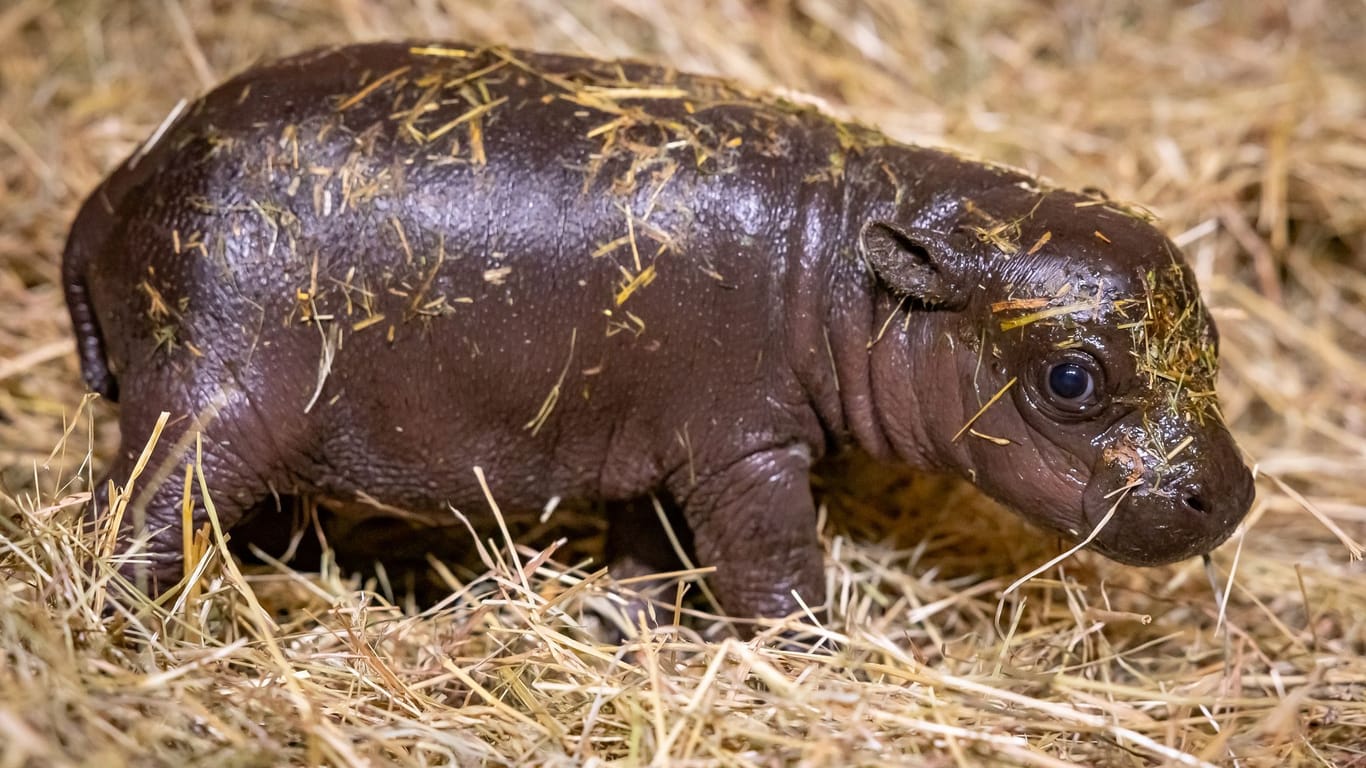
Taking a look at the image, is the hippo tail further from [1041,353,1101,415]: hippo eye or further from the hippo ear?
[1041,353,1101,415]: hippo eye

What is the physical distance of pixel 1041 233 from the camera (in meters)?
2.74

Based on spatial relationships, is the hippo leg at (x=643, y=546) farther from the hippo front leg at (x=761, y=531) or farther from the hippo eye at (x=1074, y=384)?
the hippo eye at (x=1074, y=384)

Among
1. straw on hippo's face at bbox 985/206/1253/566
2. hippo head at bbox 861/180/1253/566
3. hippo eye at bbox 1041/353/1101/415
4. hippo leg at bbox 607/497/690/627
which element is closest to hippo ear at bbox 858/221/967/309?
hippo head at bbox 861/180/1253/566

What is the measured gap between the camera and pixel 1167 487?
8.70 feet

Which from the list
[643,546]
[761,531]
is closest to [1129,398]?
[761,531]

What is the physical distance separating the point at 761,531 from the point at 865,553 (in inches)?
26.0

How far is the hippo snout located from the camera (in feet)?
8.70

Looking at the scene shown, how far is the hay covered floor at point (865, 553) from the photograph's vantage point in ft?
7.97

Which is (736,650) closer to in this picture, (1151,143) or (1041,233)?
(1041,233)

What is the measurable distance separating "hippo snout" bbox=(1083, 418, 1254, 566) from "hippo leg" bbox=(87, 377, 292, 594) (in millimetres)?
2093

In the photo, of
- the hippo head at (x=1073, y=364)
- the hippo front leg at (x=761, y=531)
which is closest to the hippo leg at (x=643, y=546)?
the hippo front leg at (x=761, y=531)

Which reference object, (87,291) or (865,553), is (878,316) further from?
(87,291)

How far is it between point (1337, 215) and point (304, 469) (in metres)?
4.20

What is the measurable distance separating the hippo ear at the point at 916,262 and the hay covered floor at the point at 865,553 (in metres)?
0.88
